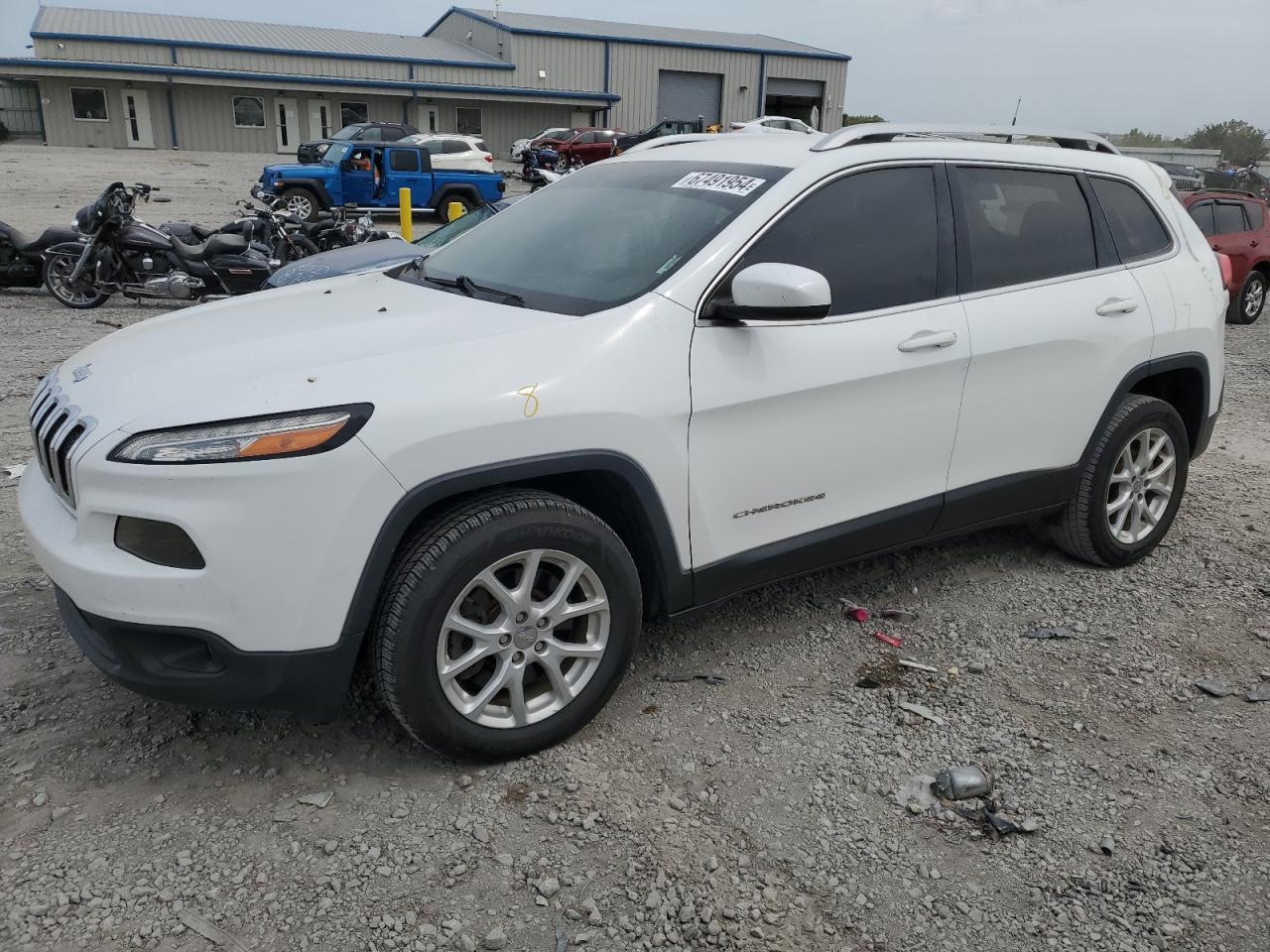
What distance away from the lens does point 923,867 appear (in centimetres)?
261

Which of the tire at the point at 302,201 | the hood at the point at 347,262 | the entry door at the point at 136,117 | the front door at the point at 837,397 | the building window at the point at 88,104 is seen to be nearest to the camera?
the front door at the point at 837,397

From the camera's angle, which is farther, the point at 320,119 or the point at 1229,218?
the point at 320,119

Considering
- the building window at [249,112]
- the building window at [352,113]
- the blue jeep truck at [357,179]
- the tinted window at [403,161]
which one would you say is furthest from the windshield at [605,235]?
the building window at [352,113]

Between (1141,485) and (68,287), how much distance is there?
10.3m

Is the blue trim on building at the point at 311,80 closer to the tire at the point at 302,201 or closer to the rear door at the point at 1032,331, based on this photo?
the tire at the point at 302,201

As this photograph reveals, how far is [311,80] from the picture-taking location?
127 feet

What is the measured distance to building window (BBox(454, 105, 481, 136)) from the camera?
42178 mm

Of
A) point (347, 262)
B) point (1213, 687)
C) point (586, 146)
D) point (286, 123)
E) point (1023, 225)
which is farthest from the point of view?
point (286, 123)

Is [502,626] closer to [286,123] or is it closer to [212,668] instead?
[212,668]

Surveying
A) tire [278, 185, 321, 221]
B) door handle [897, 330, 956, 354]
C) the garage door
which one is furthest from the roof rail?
the garage door

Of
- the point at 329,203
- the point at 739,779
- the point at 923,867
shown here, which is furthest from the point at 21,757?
the point at 329,203

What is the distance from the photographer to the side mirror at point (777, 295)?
288cm

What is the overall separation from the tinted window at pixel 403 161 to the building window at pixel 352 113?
23095 millimetres

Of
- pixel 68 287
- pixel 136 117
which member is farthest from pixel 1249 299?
pixel 136 117
